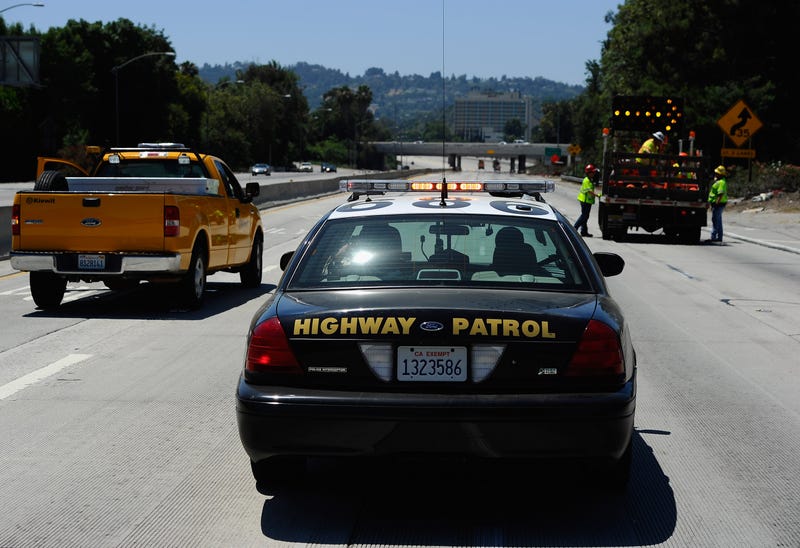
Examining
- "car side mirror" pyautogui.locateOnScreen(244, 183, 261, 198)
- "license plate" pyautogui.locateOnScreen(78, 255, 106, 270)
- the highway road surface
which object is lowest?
the highway road surface

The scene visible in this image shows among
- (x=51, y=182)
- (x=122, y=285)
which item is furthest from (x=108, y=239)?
(x=122, y=285)

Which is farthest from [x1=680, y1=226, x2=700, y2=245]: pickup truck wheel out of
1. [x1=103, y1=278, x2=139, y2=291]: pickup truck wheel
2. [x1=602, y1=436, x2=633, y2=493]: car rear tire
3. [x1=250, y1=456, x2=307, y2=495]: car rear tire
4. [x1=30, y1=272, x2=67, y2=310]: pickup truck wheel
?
[x1=250, y1=456, x2=307, y2=495]: car rear tire

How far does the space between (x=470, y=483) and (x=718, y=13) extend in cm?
6353

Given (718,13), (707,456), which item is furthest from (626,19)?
(707,456)

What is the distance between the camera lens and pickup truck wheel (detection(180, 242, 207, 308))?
1362 centimetres

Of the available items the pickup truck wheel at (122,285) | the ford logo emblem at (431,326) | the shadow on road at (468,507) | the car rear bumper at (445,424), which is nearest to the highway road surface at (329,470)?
the shadow on road at (468,507)

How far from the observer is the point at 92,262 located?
517 inches

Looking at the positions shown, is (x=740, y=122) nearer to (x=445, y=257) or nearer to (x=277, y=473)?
(x=445, y=257)

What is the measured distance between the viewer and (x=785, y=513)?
5.60m

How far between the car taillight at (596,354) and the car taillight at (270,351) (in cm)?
126

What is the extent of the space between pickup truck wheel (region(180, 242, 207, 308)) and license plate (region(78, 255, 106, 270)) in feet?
3.14

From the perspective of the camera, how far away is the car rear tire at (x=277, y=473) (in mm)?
5750

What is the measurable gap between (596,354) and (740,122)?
38155 millimetres

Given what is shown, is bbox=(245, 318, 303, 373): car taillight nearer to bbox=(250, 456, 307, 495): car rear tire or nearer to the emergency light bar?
bbox=(250, 456, 307, 495): car rear tire
